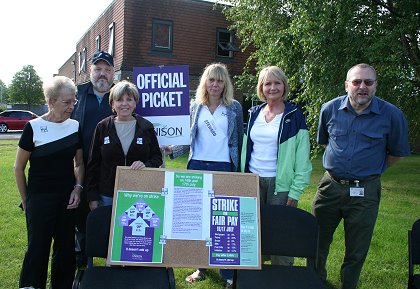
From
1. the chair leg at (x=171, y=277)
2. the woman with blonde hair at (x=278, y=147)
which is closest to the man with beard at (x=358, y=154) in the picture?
the woman with blonde hair at (x=278, y=147)

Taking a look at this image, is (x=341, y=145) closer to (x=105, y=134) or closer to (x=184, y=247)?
(x=184, y=247)

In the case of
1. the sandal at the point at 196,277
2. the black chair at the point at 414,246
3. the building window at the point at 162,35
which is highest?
the building window at the point at 162,35

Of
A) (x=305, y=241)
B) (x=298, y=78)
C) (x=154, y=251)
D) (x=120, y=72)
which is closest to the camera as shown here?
(x=154, y=251)

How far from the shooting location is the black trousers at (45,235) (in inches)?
128

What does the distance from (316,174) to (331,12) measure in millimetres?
5168

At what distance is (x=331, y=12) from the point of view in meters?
8.55

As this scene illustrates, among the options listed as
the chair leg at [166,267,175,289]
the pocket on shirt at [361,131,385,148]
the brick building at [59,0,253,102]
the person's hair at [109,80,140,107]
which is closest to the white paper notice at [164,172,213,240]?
the chair leg at [166,267,175,289]

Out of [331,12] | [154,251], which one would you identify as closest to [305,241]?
[154,251]

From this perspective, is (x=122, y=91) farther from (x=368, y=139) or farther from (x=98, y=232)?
(x=368, y=139)

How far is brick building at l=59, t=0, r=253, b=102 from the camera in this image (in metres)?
17.3

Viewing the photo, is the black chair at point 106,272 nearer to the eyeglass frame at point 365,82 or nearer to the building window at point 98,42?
the eyeglass frame at point 365,82

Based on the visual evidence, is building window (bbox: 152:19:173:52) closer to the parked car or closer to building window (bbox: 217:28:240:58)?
building window (bbox: 217:28:240:58)

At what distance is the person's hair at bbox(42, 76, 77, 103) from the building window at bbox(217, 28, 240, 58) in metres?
16.6

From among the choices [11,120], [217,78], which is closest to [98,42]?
[11,120]
